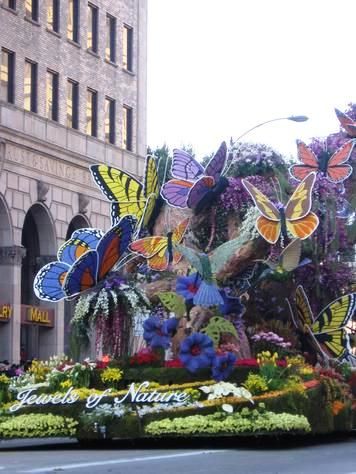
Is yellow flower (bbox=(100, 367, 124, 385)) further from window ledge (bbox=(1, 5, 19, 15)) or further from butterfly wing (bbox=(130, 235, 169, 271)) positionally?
window ledge (bbox=(1, 5, 19, 15))

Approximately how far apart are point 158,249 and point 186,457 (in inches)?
224

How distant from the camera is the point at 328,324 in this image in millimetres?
25000

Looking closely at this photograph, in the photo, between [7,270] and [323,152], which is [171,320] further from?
[7,270]

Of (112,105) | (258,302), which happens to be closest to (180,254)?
(258,302)

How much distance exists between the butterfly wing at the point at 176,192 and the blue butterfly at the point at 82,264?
0.77 m

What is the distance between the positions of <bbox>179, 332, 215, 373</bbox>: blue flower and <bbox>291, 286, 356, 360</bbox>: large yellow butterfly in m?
3.54

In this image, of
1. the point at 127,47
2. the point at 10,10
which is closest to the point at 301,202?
the point at 10,10

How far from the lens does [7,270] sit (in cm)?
4441

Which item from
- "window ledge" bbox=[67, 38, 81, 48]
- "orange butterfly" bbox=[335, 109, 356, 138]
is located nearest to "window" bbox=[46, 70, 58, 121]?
"window ledge" bbox=[67, 38, 81, 48]

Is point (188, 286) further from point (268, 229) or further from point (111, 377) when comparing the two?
point (111, 377)

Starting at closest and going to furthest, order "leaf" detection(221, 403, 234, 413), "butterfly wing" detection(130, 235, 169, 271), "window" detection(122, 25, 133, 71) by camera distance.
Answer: "leaf" detection(221, 403, 234, 413), "butterfly wing" detection(130, 235, 169, 271), "window" detection(122, 25, 133, 71)

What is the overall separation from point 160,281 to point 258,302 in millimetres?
2218

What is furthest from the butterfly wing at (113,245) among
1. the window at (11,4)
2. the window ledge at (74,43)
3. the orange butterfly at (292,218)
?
the window ledge at (74,43)

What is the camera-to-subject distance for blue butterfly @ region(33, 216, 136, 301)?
2275 cm
